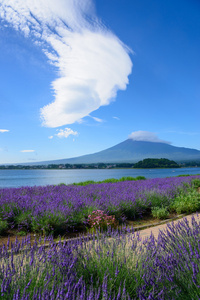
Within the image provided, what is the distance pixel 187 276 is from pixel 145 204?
568 centimetres

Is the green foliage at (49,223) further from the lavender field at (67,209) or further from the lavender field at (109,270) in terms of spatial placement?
the lavender field at (109,270)

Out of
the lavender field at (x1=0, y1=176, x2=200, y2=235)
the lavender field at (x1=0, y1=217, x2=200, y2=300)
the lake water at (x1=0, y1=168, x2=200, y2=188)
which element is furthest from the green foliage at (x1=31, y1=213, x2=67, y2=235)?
the lake water at (x1=0, y1=168, x2=200, y2=188)

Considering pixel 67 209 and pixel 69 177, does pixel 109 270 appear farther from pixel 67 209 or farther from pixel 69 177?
pixel 69 177

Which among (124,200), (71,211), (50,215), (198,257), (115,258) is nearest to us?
(198,257)

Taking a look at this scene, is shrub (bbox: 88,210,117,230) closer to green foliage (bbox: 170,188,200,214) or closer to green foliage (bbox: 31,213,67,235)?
green foliage (bbox: 31,213,67,235)

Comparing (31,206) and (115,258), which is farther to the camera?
(31,206)

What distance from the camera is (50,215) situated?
A: 5.32m

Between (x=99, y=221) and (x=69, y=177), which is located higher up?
(x=99, y=221)

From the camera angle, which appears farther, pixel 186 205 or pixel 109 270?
pixel 186 205

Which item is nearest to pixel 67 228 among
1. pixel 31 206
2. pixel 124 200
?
pixel 31 206

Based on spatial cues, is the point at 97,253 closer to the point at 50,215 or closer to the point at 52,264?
the point at 52,264

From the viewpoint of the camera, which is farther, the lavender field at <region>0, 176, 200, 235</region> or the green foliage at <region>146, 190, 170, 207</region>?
the green foliage at <region>146, 190, 170, 207</region>

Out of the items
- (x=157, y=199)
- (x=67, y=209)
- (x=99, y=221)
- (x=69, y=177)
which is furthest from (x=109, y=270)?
(x=69, y=177)

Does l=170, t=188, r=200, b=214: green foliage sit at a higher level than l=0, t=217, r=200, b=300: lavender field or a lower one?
lower
